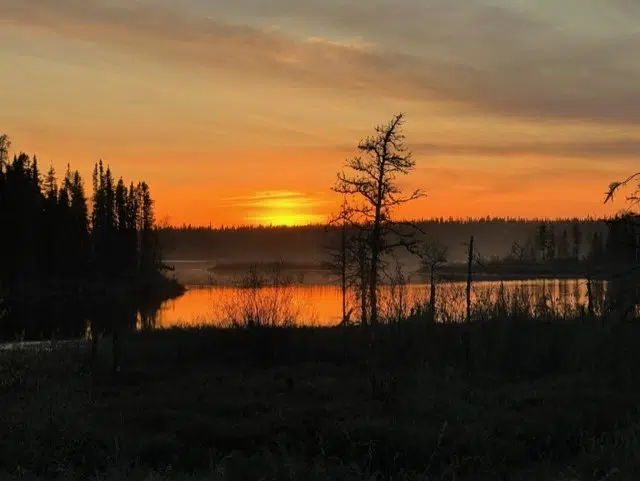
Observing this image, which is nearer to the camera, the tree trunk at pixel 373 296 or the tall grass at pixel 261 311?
the tree trunk at pixel 373 296

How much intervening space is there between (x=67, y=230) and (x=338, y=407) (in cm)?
7305

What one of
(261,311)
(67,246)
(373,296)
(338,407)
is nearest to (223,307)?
(261,311)

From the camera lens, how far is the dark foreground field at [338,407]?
10719 millimetres

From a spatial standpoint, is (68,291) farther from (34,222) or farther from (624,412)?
(624,412)

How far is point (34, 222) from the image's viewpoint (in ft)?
246

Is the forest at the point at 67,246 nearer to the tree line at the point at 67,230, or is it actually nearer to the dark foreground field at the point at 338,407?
the tree line at the point at 67,230

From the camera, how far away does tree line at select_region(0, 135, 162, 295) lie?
230 feet

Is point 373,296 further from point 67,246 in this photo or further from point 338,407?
point 67,246

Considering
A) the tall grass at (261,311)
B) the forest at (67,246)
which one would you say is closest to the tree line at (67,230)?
the forest at (67,246)

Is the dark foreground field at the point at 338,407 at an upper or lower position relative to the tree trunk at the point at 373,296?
lower

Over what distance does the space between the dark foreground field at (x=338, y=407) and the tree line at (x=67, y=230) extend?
47.3m

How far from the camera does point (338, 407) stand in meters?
15.7

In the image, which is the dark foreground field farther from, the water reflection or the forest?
the forest

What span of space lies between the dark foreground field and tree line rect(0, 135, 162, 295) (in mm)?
47308
